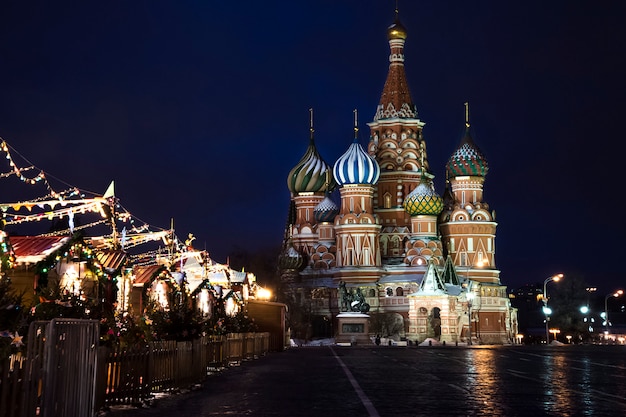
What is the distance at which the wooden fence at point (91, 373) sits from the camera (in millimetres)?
9469

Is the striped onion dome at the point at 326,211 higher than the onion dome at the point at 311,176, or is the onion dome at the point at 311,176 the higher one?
the onion dome at the point at 311,176

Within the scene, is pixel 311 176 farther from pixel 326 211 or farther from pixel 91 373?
pixel 91 373

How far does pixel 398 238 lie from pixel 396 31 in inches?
910

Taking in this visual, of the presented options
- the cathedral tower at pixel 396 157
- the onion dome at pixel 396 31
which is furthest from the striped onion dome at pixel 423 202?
the onion dome at pixel 396 31

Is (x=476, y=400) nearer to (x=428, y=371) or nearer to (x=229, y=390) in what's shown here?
(x=229, y=390)

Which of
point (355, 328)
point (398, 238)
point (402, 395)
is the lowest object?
point (402, 395)

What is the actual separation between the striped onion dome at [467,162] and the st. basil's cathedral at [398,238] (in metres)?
0.10

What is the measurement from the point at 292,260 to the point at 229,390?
8029 cm

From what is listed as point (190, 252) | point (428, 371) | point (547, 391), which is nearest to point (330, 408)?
point (547, 391)

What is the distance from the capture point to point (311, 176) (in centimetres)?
10662

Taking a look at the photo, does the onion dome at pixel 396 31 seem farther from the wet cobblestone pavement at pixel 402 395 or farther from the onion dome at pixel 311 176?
the wet cobblestone pavement at pixel 402 395

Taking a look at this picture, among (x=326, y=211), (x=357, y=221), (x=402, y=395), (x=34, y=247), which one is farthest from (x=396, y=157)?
(x=402, y=395)

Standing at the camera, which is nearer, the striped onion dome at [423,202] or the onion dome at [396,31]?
the striped onion dome at [423,202]

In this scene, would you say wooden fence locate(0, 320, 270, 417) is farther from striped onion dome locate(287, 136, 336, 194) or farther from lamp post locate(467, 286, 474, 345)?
striped onion dome locate(287, 136, 336, 194)
